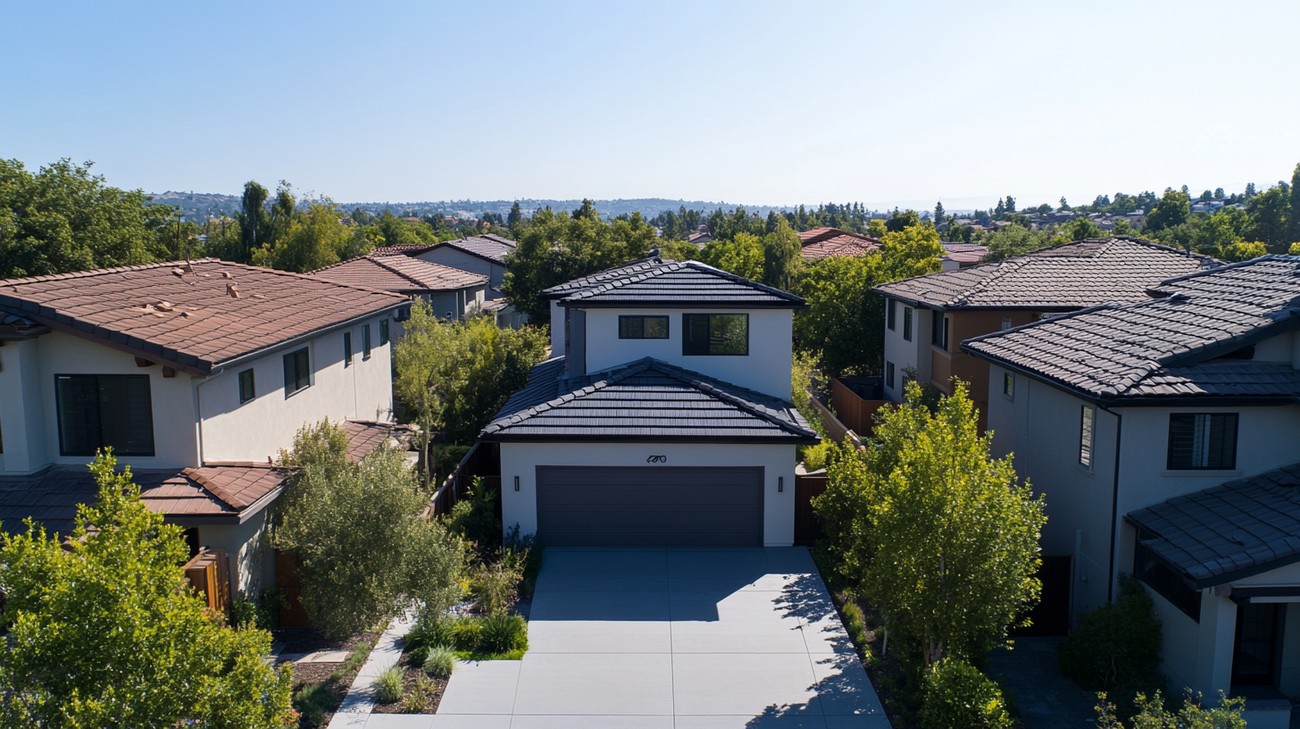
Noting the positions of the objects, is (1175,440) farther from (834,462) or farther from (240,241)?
(240,241)

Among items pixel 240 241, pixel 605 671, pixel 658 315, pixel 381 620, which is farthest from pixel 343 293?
pixel 240 241

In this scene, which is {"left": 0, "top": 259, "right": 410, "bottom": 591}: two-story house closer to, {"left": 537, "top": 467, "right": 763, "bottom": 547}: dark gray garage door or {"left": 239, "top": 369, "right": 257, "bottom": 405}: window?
{"left": 239, "top": 369, "right": 257, "bottom": 405}: window

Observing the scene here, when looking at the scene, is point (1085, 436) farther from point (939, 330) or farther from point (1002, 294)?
point (939, 330)

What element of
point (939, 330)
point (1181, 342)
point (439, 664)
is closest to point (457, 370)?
point (439, 664)

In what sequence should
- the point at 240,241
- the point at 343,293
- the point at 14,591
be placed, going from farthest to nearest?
the point at 240,241
the point at 343,293
the point at 14,591

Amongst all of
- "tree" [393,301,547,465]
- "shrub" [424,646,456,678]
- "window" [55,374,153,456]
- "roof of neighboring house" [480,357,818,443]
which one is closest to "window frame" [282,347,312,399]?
"tree" [393,301,547,465]

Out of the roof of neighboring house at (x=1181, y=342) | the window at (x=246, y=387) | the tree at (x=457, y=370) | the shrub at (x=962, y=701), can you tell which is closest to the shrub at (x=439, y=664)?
the window at (x=246, y=387)

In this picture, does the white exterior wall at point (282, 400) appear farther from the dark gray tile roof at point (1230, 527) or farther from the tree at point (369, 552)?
the dark gray tile roof at point (1230, 527)
